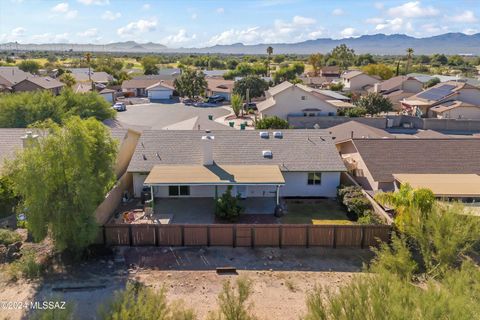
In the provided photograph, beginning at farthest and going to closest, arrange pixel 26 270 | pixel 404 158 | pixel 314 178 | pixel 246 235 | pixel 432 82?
pixel 432 82 < pixel 404 158 < pixel 314 178 < pixel 246 235 < pixel 26 270

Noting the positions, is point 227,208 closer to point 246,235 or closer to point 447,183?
point 246,235

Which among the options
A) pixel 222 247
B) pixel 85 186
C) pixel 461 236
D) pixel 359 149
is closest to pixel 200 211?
pixel 222 247

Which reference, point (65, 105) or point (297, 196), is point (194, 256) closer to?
point (297, 196)

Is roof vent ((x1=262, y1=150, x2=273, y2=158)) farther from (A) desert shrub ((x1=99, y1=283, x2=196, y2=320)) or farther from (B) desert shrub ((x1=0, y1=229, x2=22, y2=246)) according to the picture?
(A) desert shrub ((x1=99, y1=283, x2=196, y2=320))

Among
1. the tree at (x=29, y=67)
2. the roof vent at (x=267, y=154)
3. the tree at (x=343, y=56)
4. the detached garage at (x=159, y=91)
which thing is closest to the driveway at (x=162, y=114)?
the detached garage at (x=159, y=91)

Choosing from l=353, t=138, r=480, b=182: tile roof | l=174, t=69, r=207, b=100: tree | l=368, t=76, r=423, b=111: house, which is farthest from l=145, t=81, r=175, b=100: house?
l=353, t=138, r=480, b=182: tile roof

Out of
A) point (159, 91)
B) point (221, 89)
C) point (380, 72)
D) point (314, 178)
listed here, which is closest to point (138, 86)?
point (159, 91)
